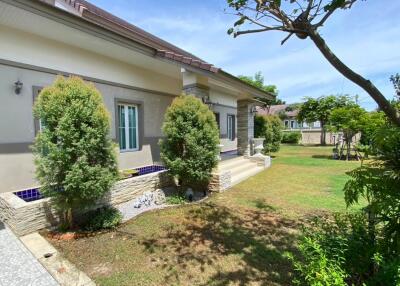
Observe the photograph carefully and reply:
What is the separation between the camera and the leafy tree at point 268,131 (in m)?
16.5

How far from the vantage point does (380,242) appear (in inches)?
98.8

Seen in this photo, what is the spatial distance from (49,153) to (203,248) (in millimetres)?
3267

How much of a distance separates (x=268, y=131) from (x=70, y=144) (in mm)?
14349

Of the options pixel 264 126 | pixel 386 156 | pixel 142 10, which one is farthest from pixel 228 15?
pixel 264 126

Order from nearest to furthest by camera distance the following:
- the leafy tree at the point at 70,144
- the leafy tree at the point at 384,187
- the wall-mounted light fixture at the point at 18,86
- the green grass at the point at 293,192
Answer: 1. the leafy tree at the point at 384,187
2. the leafy tree at the point at 70,144
3. the wall-mounted light fixture at the point at 18,86
4. the green grass at the point at 293,192

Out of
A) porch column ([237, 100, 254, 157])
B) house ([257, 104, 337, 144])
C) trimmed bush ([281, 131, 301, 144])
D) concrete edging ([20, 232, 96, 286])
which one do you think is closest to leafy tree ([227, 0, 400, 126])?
concrete edging ([20, 232, 96, 286])

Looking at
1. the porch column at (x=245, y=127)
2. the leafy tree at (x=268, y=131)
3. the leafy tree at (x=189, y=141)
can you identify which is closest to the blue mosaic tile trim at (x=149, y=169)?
the leafy tree at (x=189, y=141)

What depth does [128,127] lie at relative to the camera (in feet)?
28.9

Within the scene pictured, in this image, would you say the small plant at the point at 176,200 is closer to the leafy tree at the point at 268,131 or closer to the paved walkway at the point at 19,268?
the paved walkway at the point at 19,268

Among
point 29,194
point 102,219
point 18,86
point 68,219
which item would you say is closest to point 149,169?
point 29,194

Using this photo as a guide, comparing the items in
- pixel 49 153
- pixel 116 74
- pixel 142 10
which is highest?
pixel 142 10

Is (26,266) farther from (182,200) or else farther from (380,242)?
(380,242)

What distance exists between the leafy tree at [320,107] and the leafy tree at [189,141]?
87.5 feet

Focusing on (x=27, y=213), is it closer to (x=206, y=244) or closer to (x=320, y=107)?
(x=206, y=244)
